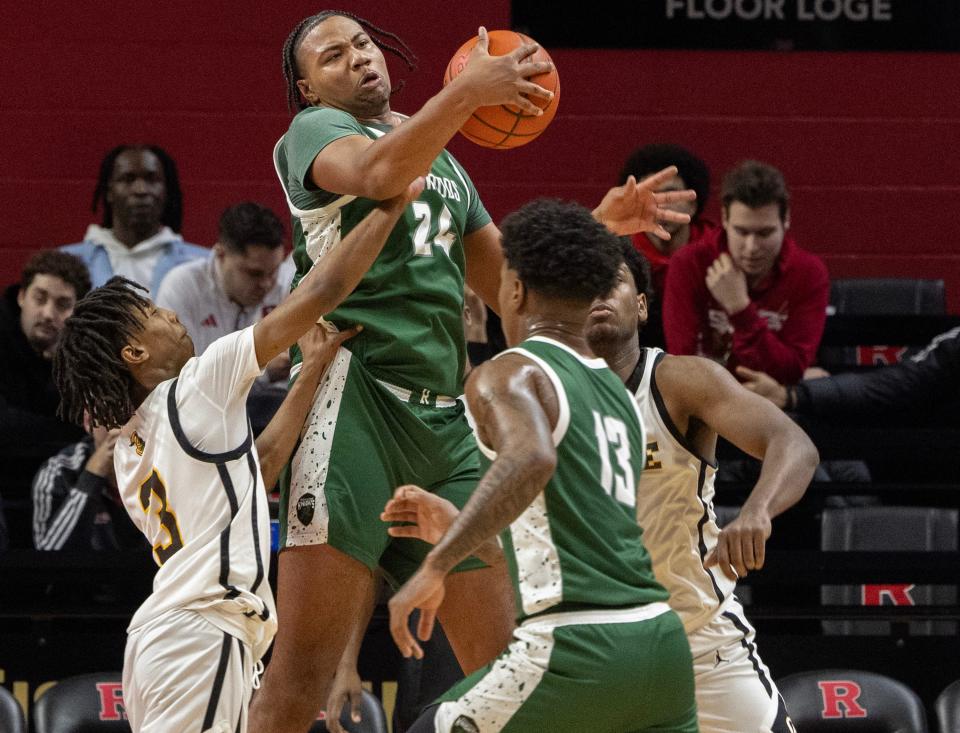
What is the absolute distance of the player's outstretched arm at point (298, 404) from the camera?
360 centimetres

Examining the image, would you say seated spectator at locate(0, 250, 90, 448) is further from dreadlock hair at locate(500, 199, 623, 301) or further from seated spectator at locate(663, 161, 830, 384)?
dreadlock hair at locate(500, 199, 623, 301)

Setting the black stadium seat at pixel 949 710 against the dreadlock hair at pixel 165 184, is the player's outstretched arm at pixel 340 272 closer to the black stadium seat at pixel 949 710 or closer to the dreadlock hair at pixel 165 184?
the black stadium seat at pixel 949 710

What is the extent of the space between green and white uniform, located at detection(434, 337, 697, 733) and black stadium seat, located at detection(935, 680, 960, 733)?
2.10m

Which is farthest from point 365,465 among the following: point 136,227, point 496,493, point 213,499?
point 136,227

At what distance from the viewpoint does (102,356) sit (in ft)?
11.8

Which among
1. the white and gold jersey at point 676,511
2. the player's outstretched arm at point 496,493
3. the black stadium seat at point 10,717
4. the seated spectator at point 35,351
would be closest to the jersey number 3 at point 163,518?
the player's outstretched arm at point 496,493

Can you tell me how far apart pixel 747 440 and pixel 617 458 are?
566 mm

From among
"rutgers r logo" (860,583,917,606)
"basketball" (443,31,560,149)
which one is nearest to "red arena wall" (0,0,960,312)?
"rutgers r logo" (860,583,917,606)

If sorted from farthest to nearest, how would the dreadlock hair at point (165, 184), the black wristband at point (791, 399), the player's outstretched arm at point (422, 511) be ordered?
the dreadlock hair at point (165, 184) < the black wristband at point (791, 399) < the player's outstretched arm at point (422, 511)

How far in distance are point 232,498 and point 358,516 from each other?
294mm

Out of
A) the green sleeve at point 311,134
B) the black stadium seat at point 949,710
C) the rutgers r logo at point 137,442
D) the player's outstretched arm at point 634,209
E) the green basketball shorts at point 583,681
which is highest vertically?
the green sleeve at point 311,134

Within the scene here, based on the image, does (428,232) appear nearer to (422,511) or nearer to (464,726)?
(422,511)

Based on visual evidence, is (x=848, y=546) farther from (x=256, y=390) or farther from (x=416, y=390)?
(x=416, y=390)

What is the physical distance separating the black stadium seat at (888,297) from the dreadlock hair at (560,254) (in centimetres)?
393
